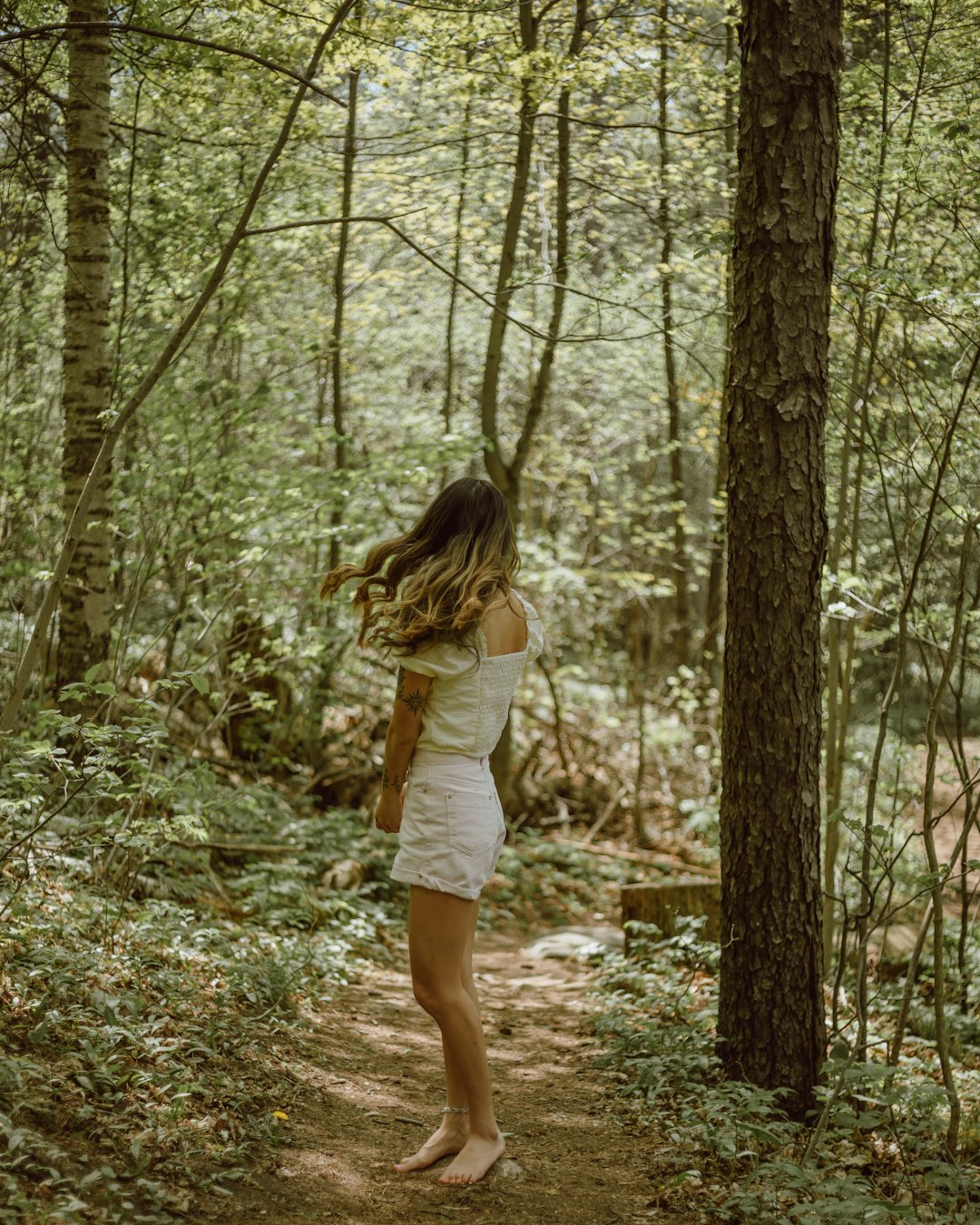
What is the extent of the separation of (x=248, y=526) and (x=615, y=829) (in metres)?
7.15

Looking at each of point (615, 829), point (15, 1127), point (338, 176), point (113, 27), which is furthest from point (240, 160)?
point (615, 829)

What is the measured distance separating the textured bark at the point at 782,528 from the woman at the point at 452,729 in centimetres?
127

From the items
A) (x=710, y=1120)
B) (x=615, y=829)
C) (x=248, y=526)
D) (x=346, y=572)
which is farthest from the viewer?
(x=615, y=829)

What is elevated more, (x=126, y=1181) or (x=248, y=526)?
(x=248, y=526)

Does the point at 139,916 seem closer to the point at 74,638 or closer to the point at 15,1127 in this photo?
the point at 74,638

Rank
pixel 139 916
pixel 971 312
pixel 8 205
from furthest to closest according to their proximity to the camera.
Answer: pixel 8 205 < pixel 139 916 < pixel 971 312

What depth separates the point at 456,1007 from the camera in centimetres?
326

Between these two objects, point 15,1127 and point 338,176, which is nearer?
point 15,1127

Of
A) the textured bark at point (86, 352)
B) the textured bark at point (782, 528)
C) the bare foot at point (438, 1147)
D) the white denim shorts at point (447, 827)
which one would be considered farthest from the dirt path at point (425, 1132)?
the textured bark at point (86, 352)

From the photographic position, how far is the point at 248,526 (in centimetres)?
691

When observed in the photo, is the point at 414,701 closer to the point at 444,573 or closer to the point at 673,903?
the point at 444,573

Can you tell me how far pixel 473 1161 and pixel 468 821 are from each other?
1.16 metres

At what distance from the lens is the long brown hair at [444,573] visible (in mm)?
3135

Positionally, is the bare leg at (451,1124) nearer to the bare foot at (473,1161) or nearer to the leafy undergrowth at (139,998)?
the bare foot at (473,1161)
